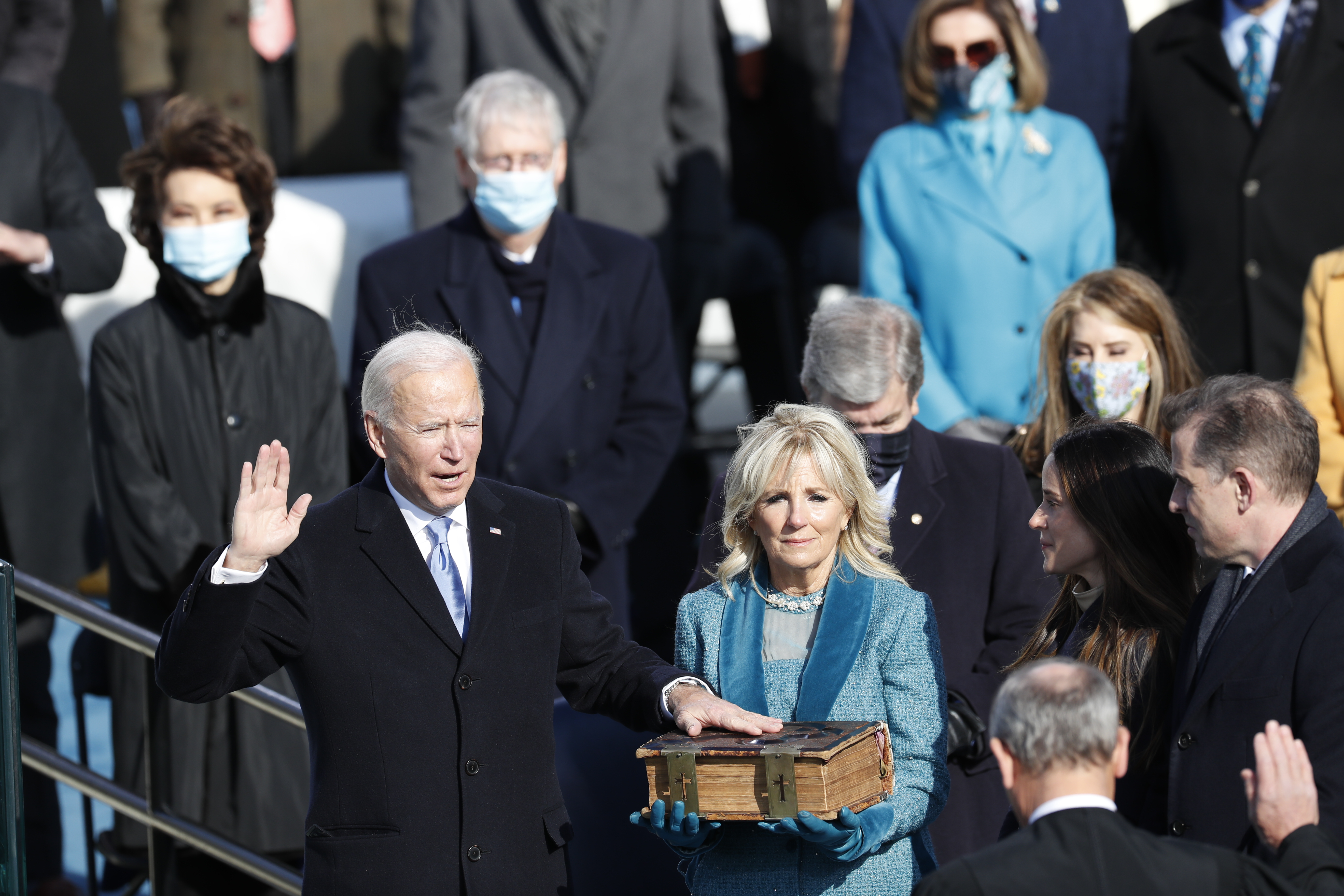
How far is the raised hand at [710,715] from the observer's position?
3.43 metres

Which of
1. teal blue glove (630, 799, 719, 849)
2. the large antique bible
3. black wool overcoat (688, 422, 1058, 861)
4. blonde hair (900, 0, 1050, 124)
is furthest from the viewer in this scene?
blonde hair (900, 0, 1050, 124)

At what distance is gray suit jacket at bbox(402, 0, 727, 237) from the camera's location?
6.36 meters

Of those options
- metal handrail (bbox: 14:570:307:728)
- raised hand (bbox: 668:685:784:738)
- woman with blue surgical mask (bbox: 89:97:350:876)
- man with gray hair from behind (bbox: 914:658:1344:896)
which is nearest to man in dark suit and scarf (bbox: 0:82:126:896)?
woman with blue surgical mask (bbox: 89:97:350:876)

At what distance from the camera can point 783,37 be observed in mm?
7340

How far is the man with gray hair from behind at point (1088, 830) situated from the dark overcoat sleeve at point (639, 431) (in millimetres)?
2608

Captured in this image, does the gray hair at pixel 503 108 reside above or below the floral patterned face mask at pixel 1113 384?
above

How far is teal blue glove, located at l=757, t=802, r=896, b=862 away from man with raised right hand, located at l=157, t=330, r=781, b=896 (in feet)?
0.78

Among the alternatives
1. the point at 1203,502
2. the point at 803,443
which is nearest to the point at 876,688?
the point at 803,443

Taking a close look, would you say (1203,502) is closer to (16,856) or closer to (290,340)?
(16,856)

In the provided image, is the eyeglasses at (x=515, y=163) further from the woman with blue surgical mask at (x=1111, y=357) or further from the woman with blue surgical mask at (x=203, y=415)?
the woman with blue surgical mask at (x=1111, y=357)

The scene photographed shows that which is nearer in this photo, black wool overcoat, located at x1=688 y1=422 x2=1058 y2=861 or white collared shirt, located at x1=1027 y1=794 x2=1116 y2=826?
white collared shirt, located at x1=1027 y1=794 x2=1116 y2=826

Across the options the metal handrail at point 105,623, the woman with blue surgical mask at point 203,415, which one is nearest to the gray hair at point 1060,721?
the metal handrail at point 105,623

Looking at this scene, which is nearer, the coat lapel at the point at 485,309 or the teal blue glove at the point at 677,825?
the teal blue glove at the point at 677,825

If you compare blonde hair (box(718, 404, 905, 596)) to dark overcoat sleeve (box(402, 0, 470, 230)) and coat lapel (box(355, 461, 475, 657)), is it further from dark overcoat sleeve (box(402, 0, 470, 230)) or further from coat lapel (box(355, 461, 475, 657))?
dark overcoat sleeve (box(402, 0, 470, 230))
